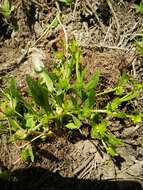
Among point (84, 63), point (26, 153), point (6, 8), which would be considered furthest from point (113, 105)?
point (6, 8)

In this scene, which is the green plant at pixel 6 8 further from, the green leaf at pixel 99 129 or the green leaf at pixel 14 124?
the green leaf at pixel 99 129

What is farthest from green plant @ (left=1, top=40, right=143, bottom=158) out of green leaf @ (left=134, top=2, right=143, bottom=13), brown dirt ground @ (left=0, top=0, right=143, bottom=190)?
green leaf @ (left=134, top=2, right=143, bottom=13)

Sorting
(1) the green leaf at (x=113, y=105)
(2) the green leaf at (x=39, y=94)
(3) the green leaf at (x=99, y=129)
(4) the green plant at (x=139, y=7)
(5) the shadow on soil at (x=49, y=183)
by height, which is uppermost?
(4) the green plant at (x=139, y=7)

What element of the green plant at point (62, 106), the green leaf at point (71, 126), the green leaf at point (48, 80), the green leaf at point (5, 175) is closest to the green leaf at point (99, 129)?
the green plant at point (62, 106)

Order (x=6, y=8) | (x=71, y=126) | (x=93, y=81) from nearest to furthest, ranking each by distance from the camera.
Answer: (x=93, y=81)
(x=71, y=126)
(x=6, y=8)

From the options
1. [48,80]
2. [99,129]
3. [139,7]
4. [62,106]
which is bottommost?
[99,129]

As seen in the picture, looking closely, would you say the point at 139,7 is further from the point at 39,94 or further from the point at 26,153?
the point at 26,153

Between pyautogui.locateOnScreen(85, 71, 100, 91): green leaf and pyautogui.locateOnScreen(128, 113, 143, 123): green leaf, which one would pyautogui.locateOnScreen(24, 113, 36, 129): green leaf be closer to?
pyautogui.locateOnScreen(85, 71, 100, 91): green leaf
